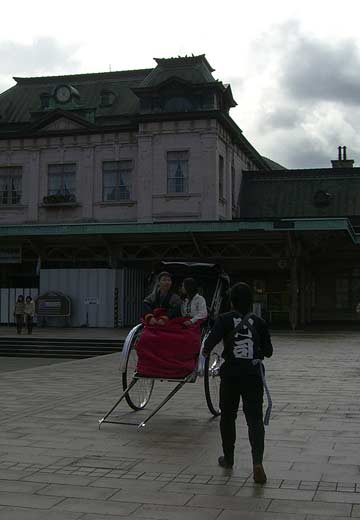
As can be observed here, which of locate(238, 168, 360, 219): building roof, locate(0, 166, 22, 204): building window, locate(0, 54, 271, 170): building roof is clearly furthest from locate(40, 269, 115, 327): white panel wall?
locate(238, 168, 360, 219): building roof

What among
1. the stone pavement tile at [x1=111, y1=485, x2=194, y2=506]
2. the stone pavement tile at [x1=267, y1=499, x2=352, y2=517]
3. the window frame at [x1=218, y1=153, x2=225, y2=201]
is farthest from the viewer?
the window frame at [x1=218, y1=153, x2=225, y2=201]

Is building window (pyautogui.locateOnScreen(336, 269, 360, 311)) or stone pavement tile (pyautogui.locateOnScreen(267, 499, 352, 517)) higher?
building window (pyautogui.locateOnScreen(336, 269, 360, 311))

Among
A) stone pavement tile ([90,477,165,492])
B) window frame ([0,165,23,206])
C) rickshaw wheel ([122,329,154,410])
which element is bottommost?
stone pavement tile ([90,477,165,492])

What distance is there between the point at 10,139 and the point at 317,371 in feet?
95.6

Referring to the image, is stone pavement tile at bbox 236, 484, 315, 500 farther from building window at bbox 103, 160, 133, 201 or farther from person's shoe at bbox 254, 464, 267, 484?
building window at bbox 103, 160, 133, 201

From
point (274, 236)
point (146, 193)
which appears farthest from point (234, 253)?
point (146, 193)

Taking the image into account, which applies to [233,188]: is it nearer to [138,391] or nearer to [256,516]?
[138,391]

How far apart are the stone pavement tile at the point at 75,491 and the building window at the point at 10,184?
34232 millimetres

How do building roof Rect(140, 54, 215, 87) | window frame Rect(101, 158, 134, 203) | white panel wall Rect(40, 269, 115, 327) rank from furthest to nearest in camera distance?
1. window frame Rect(101, 158, 134, 203)
2. building roof Rect(140, 54, 215, 87)
3. white panel wall Rect(40, 269, 115, 327)

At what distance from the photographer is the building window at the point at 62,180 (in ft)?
124

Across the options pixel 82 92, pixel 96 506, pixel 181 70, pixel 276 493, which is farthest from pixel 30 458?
pixel 82 92

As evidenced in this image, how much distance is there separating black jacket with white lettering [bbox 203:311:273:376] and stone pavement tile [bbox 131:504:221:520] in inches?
58.7

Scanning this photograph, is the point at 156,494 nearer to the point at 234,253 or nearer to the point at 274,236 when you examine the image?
the point at 274,236

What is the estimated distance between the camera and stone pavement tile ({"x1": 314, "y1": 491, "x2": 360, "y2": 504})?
17.5 ft
